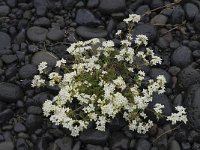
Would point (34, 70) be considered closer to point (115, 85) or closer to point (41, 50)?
point (41, 50)

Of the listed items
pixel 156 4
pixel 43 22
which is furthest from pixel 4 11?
pixel 156 4

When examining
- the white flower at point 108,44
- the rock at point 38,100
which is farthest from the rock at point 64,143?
the white flower at point 108,44

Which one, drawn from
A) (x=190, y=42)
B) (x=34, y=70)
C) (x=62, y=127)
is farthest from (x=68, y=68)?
(x=190, y=42)

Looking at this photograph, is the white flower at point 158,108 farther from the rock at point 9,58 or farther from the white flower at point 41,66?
the rock at point 9,58

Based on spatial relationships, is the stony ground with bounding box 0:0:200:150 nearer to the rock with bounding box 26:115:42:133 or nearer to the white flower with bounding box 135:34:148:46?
the rock with bounding box 26:115:42:133

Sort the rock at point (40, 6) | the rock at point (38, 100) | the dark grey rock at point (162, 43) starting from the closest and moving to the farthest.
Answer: the rock at point (38, 100) < the dark grey rock at point (162, 43) < the rock at point (40, 6)

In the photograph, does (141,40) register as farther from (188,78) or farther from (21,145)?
(21,145)

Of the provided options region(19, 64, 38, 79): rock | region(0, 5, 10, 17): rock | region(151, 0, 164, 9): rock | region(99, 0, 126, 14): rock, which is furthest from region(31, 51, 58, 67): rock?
region(151, 0, 164, 9): rock
